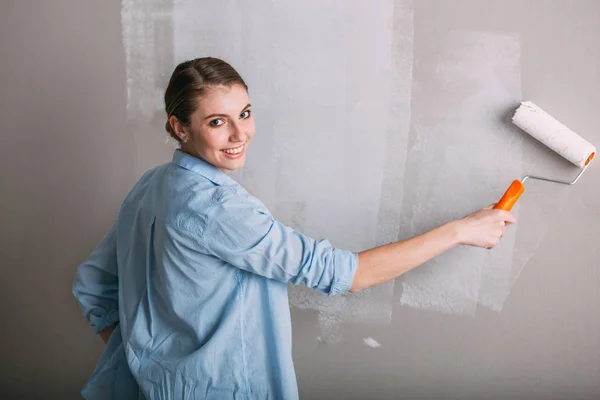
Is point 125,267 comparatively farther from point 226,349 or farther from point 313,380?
point 313,380

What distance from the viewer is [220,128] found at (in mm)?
1035

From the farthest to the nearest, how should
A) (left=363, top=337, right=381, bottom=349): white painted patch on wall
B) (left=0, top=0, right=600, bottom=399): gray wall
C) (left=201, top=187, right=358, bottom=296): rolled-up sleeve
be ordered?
(left=363, top=337, right=381, bottom=349): white painted patch on wall < (left=0, top=0, right=600, bottom=399): gray wall < (left=201, top=187, right=358, bottom=296): rolled-up sleeve

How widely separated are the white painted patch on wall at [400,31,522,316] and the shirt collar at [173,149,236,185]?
511 millimetres

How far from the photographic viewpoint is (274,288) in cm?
106

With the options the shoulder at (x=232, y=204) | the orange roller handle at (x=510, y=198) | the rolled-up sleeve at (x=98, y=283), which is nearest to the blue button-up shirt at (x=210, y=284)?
the shoulder at (x=232, y=204)

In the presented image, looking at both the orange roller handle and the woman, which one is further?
the orange roller handle

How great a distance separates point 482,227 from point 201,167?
1.73 feet

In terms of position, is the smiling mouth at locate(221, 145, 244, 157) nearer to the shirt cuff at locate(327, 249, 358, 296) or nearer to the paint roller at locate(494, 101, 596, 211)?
the shirt cuff at locate(327, 249, 358, 296)

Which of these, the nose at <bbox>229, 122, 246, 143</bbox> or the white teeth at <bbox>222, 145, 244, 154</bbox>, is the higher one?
the nose at <bbox>229, 122, 246, 143</bbox>

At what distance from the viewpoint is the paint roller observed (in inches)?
47.3

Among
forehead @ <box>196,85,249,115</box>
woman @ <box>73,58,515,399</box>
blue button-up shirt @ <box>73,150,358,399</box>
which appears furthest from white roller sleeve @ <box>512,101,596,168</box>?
forehead @ <box>196,85,249,115</box>

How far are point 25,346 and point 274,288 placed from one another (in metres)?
0.97

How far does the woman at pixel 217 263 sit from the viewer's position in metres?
0.97

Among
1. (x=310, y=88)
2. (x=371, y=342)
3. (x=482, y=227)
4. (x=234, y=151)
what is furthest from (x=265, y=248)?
(x=371, y=342)
